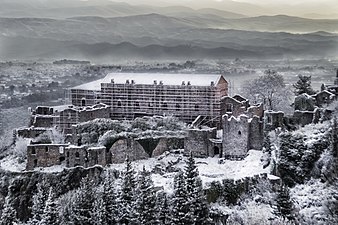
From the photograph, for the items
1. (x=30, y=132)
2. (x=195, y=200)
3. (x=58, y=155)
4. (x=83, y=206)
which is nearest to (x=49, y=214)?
(x=83, y=206)

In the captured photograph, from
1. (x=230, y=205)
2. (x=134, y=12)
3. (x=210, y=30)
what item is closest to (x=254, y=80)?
(x=210, y=30)

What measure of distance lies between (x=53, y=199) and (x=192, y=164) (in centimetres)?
1081

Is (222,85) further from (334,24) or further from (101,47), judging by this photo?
(101,47)

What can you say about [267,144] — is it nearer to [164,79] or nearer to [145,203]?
[145,203]

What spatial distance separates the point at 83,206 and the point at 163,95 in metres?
17.0

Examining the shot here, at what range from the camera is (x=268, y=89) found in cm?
6122

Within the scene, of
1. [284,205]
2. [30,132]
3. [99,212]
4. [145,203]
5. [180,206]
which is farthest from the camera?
[30,132]

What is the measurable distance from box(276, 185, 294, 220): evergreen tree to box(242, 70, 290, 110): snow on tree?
971 inches

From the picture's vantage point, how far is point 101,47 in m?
73.8

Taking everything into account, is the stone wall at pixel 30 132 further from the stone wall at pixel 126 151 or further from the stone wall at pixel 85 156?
the stone wall at pixel 126 151

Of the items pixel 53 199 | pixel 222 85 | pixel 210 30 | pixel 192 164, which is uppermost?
pixel 210 30

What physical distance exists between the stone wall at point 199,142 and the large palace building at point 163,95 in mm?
5827

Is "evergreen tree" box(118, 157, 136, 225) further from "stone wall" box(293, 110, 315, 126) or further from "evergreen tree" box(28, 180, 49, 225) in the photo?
"stone wall" box(293, 110, 315, 126)

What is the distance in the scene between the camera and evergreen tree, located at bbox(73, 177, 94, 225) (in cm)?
3691
